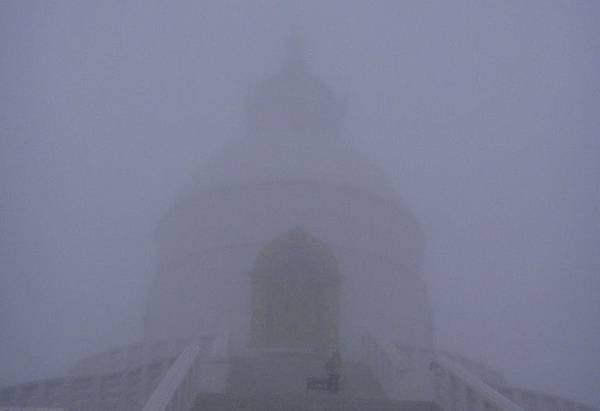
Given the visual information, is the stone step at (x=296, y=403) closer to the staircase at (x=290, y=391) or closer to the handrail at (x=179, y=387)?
the staircase at (x=290, y=391)

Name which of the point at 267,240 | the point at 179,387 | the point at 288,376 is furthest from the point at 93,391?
the point at 267,240

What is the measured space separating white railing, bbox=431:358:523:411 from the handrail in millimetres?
3291

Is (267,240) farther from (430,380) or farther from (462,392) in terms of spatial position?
(462,392)

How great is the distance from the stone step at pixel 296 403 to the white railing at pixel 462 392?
0.26m

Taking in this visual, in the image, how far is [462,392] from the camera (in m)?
9.41

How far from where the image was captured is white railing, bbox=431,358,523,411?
8289 millimetres

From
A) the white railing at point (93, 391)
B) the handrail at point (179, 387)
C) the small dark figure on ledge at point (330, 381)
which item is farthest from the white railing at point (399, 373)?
the white railing at point (93, 391)

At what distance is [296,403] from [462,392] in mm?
2059

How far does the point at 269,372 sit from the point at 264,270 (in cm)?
669

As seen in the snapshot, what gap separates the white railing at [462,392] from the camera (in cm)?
829

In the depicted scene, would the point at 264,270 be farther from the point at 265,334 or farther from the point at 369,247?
the point at 369,247

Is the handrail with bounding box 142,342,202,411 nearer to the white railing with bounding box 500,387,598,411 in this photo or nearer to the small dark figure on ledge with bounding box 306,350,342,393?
the small dark figure on ledge with bounding box 306,350,342,393

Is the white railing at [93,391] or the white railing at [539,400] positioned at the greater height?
the white railing at [539,400]

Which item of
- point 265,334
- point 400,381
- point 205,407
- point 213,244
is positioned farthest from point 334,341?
point 205,407
